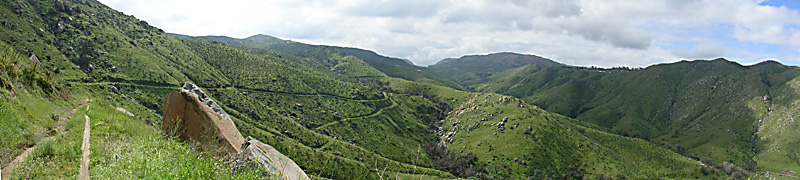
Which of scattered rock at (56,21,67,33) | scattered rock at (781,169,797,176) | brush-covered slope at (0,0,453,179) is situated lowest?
scattered rock at (781,169,797,176)

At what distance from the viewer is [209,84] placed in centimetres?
16225

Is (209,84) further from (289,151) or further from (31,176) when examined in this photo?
(31,176)

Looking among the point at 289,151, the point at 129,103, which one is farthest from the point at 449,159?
the point at 129,103

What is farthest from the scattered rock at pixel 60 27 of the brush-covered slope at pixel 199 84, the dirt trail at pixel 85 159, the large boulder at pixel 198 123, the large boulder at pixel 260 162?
the large boulder at pixel 260 162

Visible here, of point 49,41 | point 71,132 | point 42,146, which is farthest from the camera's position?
point 49,41

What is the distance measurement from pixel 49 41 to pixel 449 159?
590 feet

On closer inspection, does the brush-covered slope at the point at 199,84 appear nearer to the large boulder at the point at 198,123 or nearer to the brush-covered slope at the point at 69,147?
the large boulder at the point at 198,123

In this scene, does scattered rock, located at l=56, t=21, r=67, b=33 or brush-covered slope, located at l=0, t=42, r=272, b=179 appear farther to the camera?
scattered rock, located at l=56, t=21, r=67, b=33

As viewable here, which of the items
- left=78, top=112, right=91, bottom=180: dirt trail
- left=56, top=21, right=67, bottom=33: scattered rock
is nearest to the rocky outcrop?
left=78, top=112, right=91, bottom=180: dirt trail

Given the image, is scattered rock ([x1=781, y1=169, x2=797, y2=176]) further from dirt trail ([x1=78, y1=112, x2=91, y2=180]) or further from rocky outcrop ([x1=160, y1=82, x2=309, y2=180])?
dirt trail ([x1=78, y1=112, x2=91, y2=180])

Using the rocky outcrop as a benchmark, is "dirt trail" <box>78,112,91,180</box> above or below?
below

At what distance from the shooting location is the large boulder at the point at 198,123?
17672 mm

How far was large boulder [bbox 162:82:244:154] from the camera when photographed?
17.7 m

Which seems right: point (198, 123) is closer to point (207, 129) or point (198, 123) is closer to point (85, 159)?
point (207, 129)
